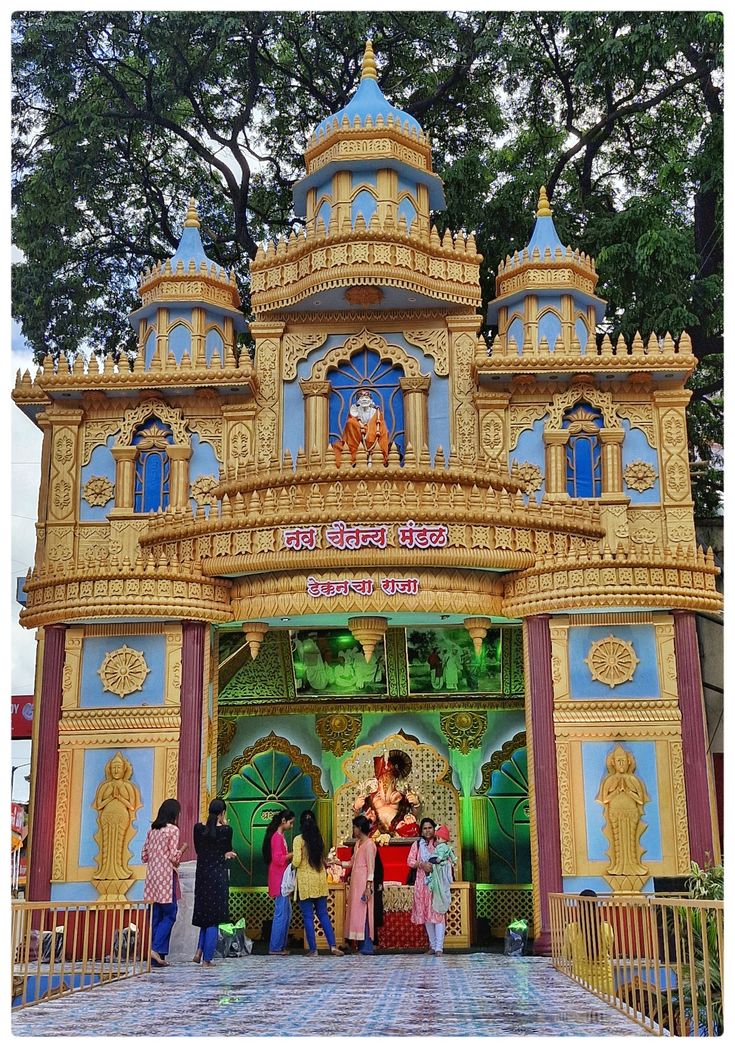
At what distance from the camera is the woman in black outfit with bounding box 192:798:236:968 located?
11516 millimetres

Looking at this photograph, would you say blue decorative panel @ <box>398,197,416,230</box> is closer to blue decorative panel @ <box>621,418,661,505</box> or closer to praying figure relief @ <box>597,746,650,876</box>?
blue decorative panel @ <box>621,418,661,505</box>

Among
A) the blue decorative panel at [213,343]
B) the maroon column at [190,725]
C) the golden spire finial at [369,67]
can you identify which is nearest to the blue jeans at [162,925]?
the maroon column at [190,725]

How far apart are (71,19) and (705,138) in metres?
11.4

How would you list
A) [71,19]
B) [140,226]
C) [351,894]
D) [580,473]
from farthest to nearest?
[140,226], [71,19], [580,473], [351,894]

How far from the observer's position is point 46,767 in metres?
14.6

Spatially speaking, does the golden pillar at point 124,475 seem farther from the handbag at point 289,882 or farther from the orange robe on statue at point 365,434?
the handbag at point 289,882

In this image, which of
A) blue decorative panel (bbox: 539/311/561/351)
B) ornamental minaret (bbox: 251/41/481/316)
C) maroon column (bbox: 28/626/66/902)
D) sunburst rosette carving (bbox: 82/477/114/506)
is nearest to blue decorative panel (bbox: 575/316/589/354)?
blue decorative panel (bbox: 539/311/561/351)

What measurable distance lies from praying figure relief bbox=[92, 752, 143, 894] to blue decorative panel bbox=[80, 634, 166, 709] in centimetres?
72

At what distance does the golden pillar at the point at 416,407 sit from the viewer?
17.8 meters

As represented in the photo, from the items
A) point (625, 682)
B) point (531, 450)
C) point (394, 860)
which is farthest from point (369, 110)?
point (394, 860)

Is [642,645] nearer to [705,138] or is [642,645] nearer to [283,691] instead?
[283,691]

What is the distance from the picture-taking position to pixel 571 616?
14.9m

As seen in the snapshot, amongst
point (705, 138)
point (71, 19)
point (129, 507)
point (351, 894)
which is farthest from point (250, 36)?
Result: point (351, 894)
